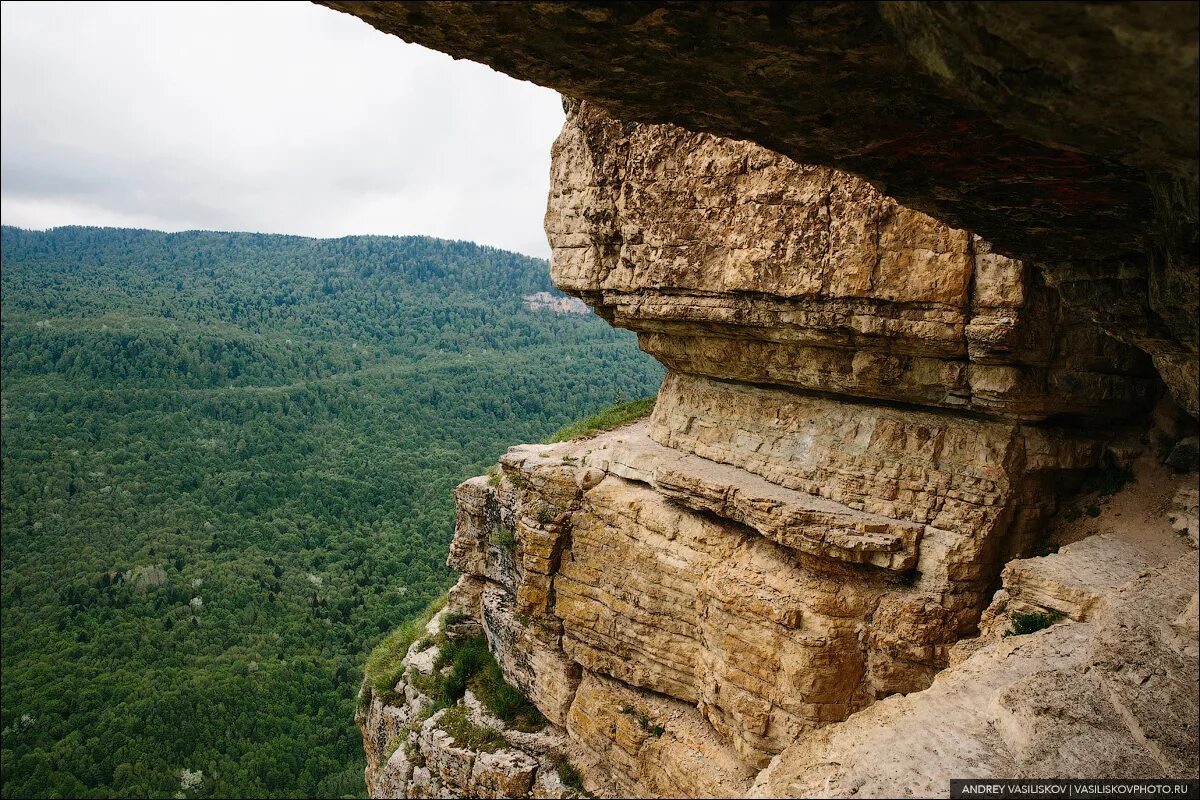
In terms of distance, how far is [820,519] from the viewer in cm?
1070

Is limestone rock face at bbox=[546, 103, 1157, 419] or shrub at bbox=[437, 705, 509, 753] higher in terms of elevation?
limestone rock face at bbox=[546, 103, 1157, 419]

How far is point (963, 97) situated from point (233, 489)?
71.2 m

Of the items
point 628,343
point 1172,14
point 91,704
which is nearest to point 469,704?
point 1172,14

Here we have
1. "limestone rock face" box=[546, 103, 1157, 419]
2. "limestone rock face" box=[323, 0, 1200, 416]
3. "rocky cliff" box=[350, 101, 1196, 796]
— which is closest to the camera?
"limestone rock face" box=[323, 0, 1200, 416]

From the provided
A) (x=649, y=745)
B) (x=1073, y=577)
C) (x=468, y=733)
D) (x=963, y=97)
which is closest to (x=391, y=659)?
(x=468, y=733)

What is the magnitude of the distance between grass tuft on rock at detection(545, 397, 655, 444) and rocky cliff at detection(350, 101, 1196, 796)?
3511 millimetres

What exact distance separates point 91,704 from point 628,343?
78771 millimetres

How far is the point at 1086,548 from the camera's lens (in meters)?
9.54

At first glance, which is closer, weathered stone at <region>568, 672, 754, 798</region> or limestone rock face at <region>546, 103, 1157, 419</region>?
limestone rock face at <region>546, 103, 1157, 419</region>

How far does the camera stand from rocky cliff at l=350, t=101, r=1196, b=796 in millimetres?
7441

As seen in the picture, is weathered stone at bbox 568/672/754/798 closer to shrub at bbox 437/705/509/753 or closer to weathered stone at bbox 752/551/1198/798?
shrub at bbox 437/705/509/753

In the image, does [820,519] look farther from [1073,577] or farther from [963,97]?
[963,97]

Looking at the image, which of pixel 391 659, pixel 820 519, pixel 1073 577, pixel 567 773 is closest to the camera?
pixel 1073 577

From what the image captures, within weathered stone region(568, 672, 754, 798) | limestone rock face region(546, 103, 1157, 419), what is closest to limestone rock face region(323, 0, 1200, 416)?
limestone rock face region(546, 103, 1157, 419)
